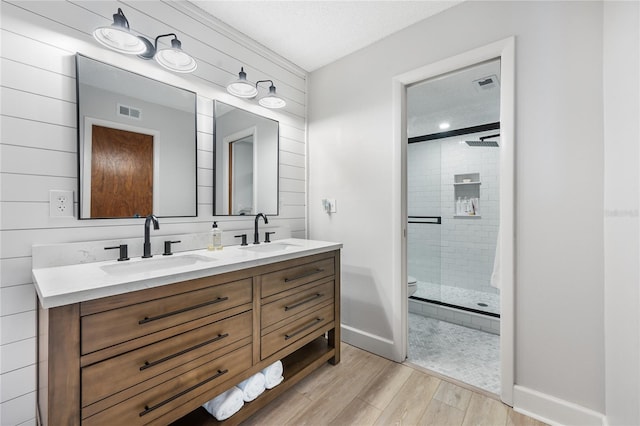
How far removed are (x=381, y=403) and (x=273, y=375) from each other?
67 centimetres

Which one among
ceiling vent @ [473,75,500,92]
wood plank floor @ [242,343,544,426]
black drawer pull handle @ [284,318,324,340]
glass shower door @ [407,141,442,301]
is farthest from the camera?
glass shower door @ [407,141,442,301]

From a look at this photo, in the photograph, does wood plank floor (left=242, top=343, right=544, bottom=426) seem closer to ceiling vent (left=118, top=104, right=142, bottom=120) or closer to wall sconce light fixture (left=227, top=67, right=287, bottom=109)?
ceiling vent (left=118, top=104, right=142, bottom=120)

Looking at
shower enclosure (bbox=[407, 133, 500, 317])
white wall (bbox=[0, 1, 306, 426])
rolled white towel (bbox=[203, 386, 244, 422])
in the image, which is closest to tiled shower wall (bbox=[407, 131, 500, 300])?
shower enclosure (bbox=[407, 133, 500, 317])

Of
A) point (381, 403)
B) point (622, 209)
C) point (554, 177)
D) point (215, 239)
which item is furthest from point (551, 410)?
point (215, 239)

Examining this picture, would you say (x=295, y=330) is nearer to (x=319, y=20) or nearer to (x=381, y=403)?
(x=381, y=403)

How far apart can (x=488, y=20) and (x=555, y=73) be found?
0.54 metres

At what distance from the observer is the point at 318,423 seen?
1.50m

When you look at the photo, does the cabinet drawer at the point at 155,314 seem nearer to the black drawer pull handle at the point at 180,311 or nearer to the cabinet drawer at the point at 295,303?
the black drawer pull handle at the point at 180,311

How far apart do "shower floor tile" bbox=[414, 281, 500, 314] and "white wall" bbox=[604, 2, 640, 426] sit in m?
1.66

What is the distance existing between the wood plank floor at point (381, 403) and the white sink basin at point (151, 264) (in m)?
0.95

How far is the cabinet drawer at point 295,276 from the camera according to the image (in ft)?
5.12

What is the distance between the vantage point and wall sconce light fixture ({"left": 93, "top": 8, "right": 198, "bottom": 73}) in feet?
4.28

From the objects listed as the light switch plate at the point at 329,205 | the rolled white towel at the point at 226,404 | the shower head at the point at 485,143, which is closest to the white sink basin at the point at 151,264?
the rolled white towel at the point at 226,404

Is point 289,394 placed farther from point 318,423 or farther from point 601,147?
point 601,147
